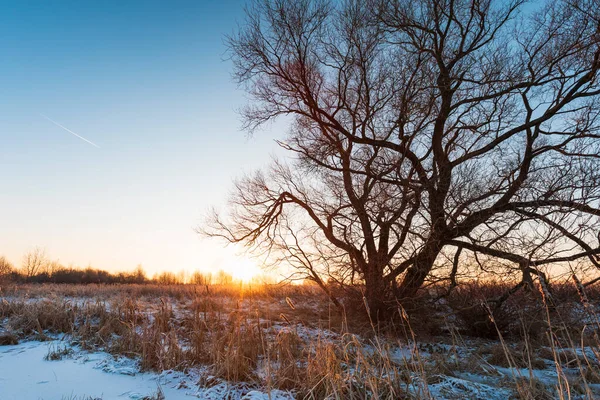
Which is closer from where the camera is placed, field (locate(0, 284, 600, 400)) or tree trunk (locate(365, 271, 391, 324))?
field (locate(0, 284, 600, 400))

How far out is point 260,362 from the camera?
487 cm

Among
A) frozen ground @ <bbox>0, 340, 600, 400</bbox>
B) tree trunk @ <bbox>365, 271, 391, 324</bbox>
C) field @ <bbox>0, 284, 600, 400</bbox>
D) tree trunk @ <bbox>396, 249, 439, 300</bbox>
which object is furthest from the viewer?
tree trunk @ <bbox>365, 271, 391, 324</bbox>

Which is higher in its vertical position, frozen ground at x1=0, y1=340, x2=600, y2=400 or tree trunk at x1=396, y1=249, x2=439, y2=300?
tree trunk at x1=396, y1=249, x2=439, y2=300

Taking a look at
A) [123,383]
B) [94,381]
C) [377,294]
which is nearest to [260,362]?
[123,383]

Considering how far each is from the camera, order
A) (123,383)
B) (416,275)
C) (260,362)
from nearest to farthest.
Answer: (123,383) → (260,362) → (416,275)

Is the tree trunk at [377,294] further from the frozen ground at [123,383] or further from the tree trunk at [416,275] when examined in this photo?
the frozen ground at [123,383]

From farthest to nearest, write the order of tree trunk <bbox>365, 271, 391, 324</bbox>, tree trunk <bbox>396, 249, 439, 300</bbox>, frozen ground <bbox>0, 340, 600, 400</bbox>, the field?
tree trunk <bbox>365, 271, 391, 324</bbox>
tree trunk <bbox>396, 249, 439, 300</bbox>
frozen ground <bbox>0, 340, 600, 400</bbox>
the field

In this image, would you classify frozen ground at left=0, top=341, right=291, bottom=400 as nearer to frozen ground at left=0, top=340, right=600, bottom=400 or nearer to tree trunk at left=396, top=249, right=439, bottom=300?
frozen ground at left=0, top=340, right=600, bottom=400

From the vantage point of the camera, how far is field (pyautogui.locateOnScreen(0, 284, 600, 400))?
3.43 metres

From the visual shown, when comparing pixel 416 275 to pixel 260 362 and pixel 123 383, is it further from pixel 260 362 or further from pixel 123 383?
pixel 123 383

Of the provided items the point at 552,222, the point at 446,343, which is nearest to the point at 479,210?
the point at 552,222

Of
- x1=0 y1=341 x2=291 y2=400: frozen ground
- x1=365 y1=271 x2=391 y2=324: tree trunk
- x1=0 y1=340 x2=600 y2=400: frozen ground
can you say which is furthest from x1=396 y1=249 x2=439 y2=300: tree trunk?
x1=0 y1=341 x2=291 y2=400: frozen ground

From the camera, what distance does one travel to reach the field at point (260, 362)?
3430 mm

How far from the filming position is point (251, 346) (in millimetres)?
5043
